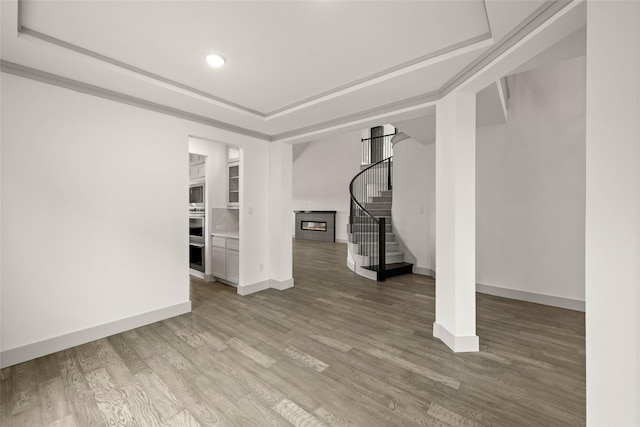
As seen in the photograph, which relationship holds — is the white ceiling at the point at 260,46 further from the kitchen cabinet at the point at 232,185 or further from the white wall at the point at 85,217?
the kitchen cabinet at the point at 232,185

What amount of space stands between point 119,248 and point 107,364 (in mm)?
1121

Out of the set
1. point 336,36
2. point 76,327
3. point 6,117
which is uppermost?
point 336,36

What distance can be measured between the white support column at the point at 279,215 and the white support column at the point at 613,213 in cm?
373

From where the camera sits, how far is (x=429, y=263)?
5.40 m

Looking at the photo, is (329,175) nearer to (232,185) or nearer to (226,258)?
(232,185)

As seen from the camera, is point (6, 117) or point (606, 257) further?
point (6, 117)

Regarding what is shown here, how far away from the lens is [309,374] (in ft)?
7.01

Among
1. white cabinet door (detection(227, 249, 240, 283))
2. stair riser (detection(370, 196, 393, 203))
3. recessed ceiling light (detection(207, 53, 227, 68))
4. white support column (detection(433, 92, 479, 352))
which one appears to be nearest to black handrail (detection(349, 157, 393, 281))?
stair riser (detection(370, 196, 393, 203))

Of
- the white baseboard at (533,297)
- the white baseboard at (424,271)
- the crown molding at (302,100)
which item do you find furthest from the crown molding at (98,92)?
the white baseboard at (533,297)

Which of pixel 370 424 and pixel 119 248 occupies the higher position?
pixel 119 248

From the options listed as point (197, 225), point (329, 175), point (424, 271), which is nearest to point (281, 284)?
point (197, 225)

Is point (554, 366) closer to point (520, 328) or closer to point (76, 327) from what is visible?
point (520, 328)

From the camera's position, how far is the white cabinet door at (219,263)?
4.60 meters

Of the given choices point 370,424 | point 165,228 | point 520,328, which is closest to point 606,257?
point 370,424
